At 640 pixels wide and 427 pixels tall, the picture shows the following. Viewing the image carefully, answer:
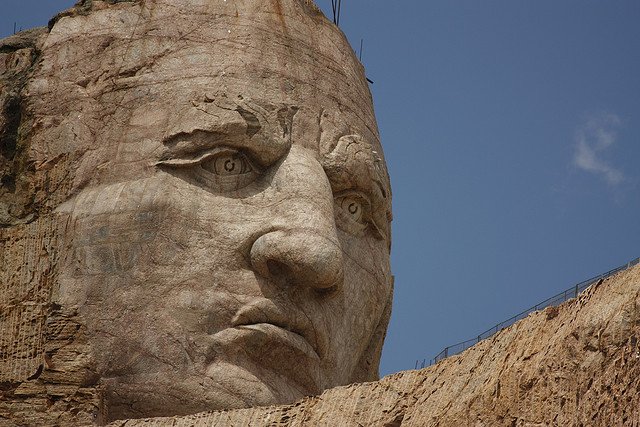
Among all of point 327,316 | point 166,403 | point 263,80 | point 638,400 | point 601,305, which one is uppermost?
point 263,80

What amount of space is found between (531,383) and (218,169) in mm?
4676

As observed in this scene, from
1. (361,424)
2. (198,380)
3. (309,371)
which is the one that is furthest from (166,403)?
(361,424)

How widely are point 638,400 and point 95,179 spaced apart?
237 inches

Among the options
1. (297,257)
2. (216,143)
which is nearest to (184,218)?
(216,143)

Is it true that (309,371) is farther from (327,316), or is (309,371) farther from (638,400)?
(638,400)

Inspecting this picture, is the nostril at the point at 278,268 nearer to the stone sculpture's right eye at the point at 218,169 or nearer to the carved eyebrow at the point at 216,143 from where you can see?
the stone sculpture's right eye at the point at 218,169

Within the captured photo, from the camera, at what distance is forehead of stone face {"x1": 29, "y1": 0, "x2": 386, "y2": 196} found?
1428cm

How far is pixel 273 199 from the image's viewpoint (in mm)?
14078

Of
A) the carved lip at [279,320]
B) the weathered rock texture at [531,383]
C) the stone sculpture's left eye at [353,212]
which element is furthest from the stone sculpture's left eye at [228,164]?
the weathered rock texture at [531,383]

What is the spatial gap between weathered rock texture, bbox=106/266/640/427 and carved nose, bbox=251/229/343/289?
1.97m

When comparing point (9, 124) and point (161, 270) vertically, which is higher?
point (9, 124)

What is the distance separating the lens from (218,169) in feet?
46.6

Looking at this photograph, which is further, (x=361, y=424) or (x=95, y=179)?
(x=95, y=179)

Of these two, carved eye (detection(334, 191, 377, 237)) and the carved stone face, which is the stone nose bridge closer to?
the carved stone face
